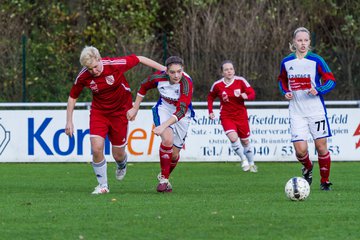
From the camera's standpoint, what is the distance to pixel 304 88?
42.1 ft

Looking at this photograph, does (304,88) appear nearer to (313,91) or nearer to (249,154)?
(313,91)

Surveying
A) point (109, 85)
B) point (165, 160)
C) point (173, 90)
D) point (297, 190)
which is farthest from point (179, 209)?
point (173, 90)

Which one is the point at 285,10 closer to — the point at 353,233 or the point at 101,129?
the point at 101,129

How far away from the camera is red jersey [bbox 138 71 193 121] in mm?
12852

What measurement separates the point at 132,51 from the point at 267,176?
8.05 meters

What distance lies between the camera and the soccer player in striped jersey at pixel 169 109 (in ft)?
42.1

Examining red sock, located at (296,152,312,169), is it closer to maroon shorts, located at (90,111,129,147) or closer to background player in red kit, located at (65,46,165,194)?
background player in red kit, located at (65,46,165,194)

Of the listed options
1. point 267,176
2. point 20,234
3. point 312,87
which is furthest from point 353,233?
point 267,176

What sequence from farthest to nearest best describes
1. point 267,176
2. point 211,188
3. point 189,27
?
1. point 189,27
2. point 267,176
3. point 211,188

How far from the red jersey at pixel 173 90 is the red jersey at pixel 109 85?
346 mm

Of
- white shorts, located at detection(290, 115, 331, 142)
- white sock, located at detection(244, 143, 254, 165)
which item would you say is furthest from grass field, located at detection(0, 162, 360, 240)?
white sock, located at detection(244, 143, 254, 165)

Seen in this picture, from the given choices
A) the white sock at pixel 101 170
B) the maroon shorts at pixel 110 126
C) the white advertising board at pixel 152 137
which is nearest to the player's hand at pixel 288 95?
the maroon shorts at pixel 110 126

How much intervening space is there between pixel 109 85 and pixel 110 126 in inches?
24.8

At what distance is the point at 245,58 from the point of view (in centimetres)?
2345
